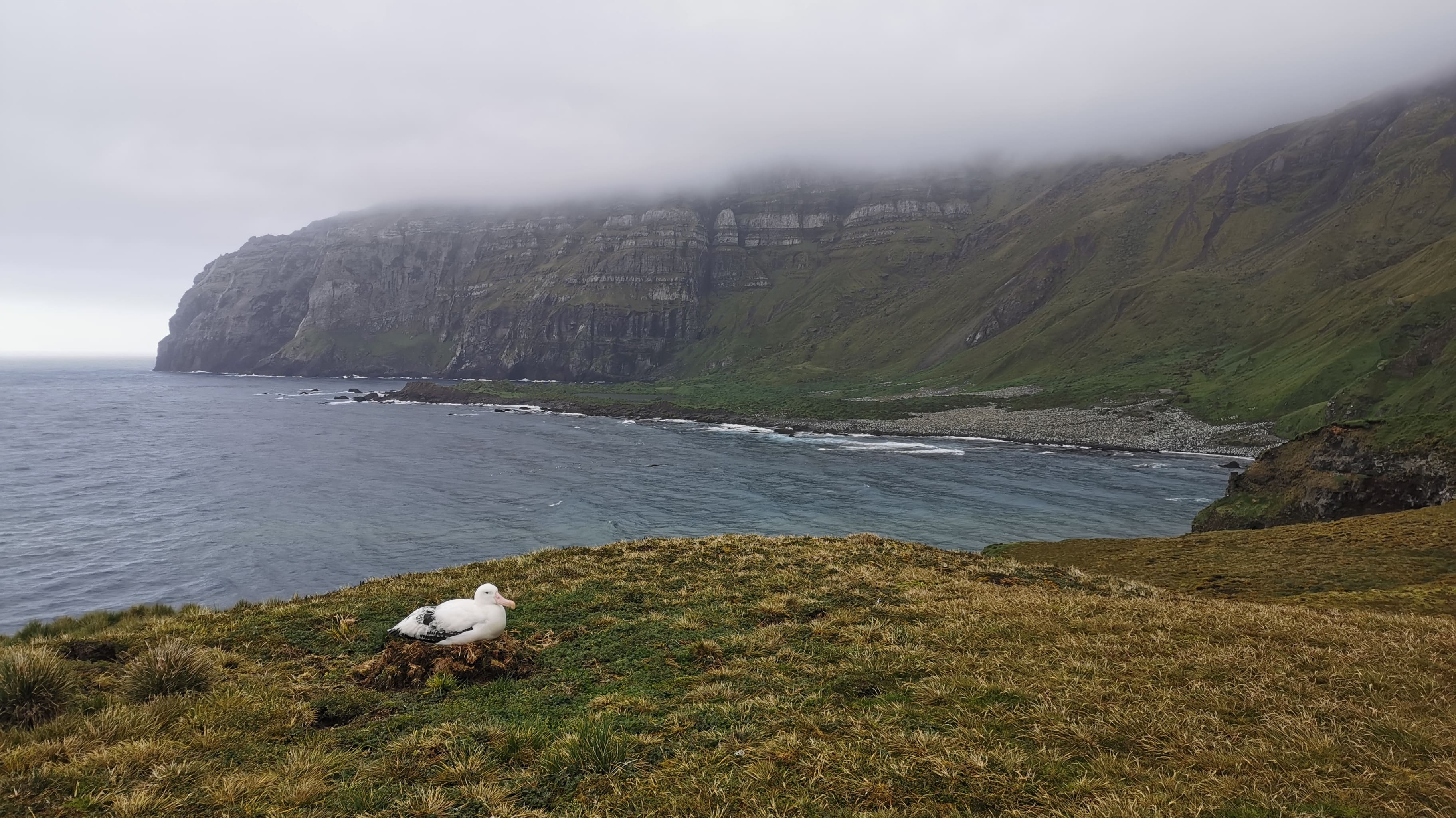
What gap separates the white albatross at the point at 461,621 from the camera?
39.2ft

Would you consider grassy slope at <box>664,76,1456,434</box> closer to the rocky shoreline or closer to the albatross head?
the rocky shoreline

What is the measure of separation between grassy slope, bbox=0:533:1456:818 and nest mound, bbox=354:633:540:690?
1.70 feet

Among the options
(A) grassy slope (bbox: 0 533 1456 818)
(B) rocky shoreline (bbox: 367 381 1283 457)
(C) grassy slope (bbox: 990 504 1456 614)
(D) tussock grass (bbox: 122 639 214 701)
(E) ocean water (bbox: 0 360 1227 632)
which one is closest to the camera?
(A) grassy slope (bbox: 0 533 1456 818)

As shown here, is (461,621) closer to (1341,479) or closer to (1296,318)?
(1341,479)

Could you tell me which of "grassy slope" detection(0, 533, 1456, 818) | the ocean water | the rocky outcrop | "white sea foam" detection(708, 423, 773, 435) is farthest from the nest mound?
"white sea foam" detection(708, 423, 773, 435)

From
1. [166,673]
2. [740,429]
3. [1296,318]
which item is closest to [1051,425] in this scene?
[740,429]

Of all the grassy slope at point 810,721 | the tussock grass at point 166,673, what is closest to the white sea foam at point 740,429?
the grassy slope at point 810,721

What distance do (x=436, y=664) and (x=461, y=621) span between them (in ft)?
2.93

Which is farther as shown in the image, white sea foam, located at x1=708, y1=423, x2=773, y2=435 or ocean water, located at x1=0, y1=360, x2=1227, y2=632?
white sea foam, located at x1=708, y1=423, x2=773, y2=435

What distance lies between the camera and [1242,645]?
11.5m

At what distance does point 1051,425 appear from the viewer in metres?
114

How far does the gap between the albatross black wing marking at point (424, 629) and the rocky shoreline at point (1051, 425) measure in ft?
346

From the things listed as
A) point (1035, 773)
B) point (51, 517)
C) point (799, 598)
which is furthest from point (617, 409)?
point (1035, 773)

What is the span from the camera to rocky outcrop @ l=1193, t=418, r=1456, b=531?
111ft
